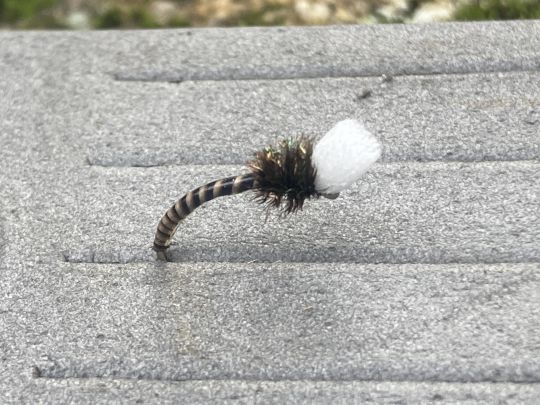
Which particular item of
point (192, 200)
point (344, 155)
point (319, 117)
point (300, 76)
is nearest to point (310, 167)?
point (344, 155)

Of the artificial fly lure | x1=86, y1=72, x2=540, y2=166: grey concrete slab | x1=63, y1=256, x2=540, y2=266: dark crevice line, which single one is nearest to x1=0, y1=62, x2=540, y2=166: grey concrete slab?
x1=86, y1=72, x2=540, y2=166: grey concrete slab

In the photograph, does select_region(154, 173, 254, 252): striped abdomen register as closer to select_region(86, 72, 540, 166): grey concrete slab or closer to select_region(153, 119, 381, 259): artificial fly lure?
select_region(153, 119, 381, 259): artificial fly lure

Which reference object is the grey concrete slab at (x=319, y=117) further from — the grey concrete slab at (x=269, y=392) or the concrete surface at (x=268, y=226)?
the grey concrete slab at (x=269, y=392)

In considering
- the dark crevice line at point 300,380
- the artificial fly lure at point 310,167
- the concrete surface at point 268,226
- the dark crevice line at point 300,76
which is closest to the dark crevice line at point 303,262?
the concrete surface at point 268,226

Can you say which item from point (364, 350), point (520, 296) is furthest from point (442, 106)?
point (364, 350)

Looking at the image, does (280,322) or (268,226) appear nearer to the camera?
(280,322)

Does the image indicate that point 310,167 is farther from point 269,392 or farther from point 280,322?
point 269,392

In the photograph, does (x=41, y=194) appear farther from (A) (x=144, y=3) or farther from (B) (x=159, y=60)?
(A) (x=144, y=3)
